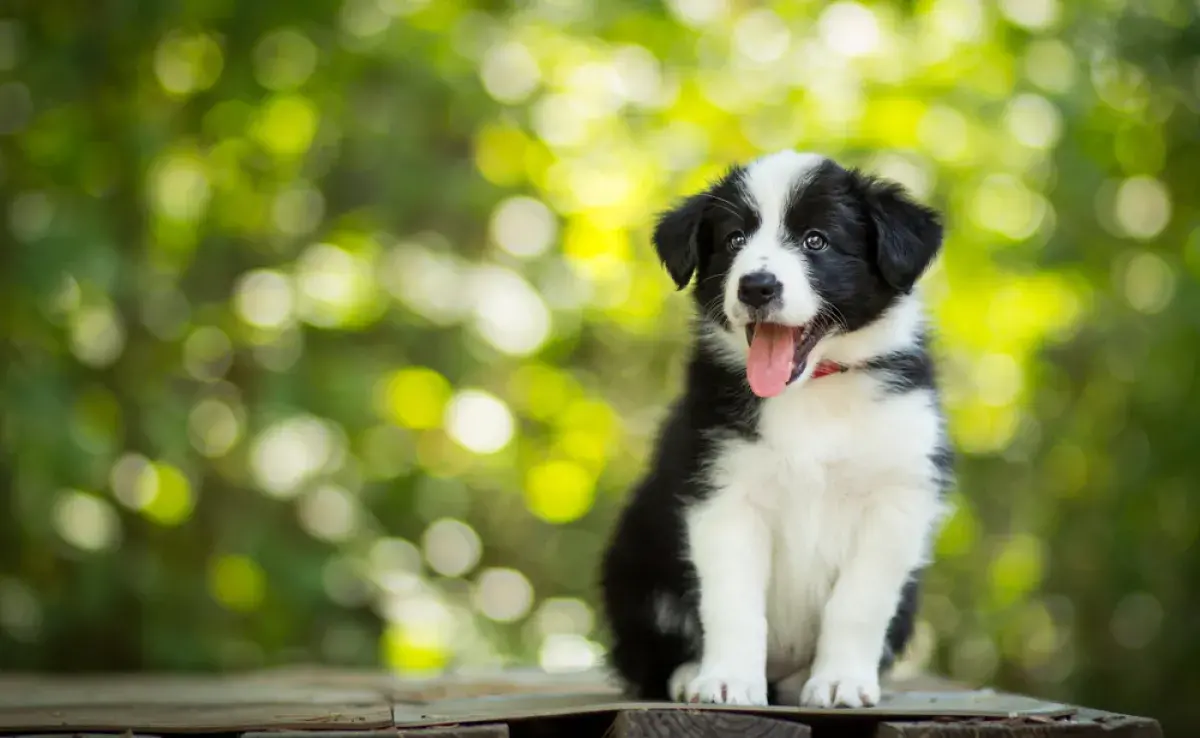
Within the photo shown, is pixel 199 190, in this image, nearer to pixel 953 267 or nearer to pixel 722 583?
pixel 953 267

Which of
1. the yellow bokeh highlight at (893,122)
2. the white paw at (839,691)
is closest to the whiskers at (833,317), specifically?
the white paw at (839,691)

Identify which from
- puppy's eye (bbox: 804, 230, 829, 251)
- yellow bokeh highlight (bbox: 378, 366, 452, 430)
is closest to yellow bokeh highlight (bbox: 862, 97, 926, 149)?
yellow bokeh highlight (bbox: 378, 366, 452, 430)

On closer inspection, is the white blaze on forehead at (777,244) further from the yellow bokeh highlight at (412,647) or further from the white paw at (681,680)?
the yellow bokeh highlight at (412,647)

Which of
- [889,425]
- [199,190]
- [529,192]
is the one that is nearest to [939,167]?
[529,192]

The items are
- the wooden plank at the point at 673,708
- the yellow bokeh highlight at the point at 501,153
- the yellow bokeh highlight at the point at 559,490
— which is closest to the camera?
the wooden plank at the point at 673,708

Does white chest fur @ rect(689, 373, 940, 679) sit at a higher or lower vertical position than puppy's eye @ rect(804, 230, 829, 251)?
lower

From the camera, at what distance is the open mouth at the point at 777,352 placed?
3.17m

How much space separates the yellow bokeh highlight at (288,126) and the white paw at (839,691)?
4.56 metres

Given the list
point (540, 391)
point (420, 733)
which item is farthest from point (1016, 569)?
point (420, 733)

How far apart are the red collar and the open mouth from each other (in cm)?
7

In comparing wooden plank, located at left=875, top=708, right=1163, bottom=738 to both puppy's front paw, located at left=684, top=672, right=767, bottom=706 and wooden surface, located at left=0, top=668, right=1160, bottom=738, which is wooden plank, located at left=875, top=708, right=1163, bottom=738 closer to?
wooden surface, located at left=0, top=668, right=1160, bottom=738

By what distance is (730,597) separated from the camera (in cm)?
310

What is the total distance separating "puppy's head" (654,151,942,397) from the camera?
10.4 feet

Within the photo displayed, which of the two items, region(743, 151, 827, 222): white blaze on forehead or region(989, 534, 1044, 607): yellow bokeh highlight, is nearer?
region(743, 151, 827, 222): white blaze on forehead
